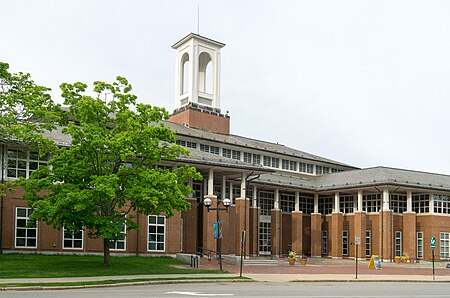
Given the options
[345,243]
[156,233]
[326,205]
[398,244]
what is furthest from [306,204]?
[156,233]

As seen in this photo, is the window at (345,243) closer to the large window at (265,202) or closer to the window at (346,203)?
the window at (346,203)

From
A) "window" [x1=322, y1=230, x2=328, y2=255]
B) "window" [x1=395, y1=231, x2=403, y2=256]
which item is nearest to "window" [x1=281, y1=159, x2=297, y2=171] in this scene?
"window" [x1=322, y1=230, x2=328, y2=255]

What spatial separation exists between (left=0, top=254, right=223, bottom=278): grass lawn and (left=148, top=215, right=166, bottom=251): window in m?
3.19

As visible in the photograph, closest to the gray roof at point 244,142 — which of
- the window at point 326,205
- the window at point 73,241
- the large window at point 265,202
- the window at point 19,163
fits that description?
the large window at point 265,202

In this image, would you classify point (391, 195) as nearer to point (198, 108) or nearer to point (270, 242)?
point (270, 242)

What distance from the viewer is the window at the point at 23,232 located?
118 feet

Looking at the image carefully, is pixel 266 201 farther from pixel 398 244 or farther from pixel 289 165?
pixel 398 244

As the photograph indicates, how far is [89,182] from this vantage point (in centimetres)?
2931

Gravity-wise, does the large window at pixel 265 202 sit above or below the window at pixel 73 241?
above

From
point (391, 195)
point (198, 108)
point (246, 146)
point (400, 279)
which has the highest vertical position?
point (198, 108)

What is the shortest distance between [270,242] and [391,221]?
10.7 metres

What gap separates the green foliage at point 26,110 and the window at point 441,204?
35120 mm

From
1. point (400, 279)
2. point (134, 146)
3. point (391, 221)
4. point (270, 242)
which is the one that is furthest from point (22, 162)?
point (391, 221)

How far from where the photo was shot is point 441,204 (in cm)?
5378
